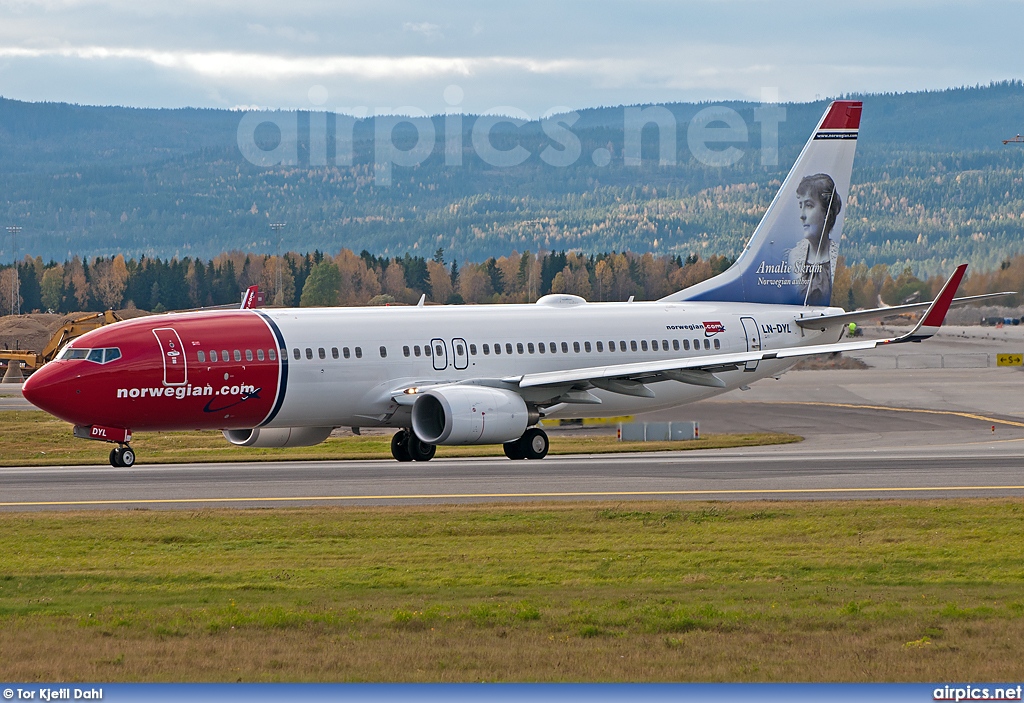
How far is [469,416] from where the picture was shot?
3878 centimetres

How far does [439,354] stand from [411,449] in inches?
116

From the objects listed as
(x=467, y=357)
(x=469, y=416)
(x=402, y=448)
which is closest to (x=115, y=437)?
(x=402, y=448)

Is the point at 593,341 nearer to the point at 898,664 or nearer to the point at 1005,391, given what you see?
the point at 898,664

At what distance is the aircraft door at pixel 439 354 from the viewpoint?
41000 mm

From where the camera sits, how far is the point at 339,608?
18109mm

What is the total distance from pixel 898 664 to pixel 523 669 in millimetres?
3859

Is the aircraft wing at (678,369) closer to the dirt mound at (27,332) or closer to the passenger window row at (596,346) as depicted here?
the passenger window row at (596,346)

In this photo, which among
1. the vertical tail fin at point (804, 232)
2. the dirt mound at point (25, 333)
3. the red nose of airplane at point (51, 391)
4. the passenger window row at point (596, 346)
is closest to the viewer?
the red nose of airplane at point (51, 391)

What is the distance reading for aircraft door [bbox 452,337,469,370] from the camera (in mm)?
41344

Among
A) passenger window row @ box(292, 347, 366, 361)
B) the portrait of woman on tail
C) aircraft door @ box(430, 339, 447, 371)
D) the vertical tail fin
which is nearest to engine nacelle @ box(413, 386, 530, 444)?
aircraft door @ box(430, 339, 447, 371)

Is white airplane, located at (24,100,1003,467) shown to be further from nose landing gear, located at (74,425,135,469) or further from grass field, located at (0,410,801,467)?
grass field, located at (0,410,801,467)

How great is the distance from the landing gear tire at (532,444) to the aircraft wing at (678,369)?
1.57m

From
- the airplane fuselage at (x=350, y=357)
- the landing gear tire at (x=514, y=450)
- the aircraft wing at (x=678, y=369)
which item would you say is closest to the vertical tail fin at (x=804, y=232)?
the airplane fuselage at (x=350, y=357)

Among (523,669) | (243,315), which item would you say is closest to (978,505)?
(523,669)
